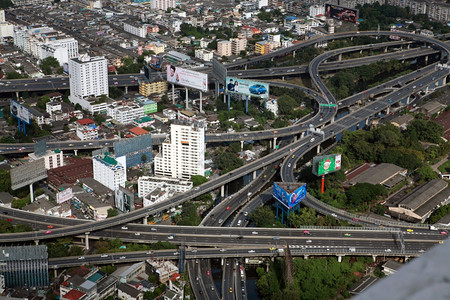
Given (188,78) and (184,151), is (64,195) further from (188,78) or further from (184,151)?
(188,78)

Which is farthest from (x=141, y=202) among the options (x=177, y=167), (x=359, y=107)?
(x=359, y=107)

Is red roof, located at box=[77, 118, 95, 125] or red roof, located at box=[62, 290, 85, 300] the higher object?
red roof, located at box=[77, 118, 95, 125]

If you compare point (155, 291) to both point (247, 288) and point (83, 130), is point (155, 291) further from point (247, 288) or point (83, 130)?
point (83, 130)

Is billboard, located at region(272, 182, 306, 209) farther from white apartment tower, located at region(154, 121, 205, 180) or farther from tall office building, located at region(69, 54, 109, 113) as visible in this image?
tall office building, located at region(69, 54, 109, 113)

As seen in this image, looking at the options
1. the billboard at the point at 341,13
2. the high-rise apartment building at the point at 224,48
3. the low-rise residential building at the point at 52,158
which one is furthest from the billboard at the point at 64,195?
the billboard at the point at 341,13

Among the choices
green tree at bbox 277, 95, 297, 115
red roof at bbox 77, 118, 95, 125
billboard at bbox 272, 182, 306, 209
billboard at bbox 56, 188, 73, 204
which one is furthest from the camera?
green tree at bbox 277, 95, 297, 115

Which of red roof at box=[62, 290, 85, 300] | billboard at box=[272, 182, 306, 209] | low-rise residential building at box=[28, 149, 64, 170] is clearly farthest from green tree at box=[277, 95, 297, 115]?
red roof at box=[62, 290, 85, 300]
